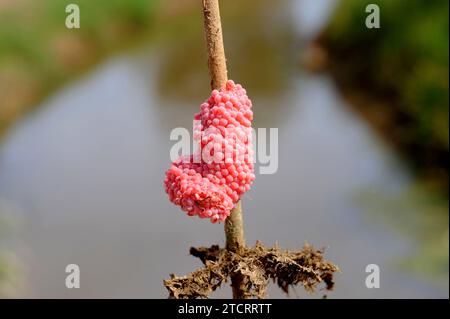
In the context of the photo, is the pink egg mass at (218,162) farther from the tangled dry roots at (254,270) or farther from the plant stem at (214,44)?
Result: the tangled dry roots at (254,270)

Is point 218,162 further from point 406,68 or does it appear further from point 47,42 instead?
point 47,42

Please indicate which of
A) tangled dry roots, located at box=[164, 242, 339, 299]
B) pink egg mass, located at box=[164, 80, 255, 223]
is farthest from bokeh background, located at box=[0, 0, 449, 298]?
pink egg mass, located at box=[164, 80, 255, 223]

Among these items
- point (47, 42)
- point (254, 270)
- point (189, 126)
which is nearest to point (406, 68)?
point (189, 126)

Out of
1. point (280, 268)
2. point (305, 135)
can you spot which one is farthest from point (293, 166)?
point (280, 268)

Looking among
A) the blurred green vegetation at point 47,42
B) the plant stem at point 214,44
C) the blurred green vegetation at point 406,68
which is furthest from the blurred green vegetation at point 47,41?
the plant stem at point 214,44

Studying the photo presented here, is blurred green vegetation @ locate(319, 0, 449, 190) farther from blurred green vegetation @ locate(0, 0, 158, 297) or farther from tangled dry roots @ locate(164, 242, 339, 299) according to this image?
tangled dry roots @ locate(164, 242, 339, 299)
